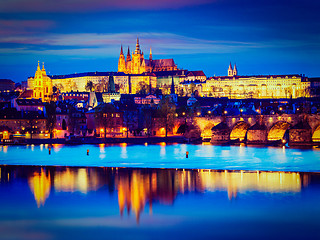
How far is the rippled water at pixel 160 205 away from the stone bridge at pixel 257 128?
15878 mm

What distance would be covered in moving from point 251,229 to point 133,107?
48639 mm

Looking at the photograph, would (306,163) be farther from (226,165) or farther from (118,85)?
(118,85)

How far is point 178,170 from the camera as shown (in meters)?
29.2

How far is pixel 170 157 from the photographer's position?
3562cm

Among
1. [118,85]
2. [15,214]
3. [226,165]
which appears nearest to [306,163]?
[226,165]

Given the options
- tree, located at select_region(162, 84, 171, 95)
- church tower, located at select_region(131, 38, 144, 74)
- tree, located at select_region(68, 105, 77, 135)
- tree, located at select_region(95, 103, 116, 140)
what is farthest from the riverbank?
church tower, located at select_region(131, 38, 144, 74)

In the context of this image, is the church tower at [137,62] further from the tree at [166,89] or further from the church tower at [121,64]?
the tree at [166,89]

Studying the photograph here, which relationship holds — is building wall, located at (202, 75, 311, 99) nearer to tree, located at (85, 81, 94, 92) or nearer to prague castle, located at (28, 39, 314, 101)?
prague castle, located at (28, 39, 314, 101)

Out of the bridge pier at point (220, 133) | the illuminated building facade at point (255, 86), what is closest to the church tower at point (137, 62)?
the illuminated building facade at point (255, 86)

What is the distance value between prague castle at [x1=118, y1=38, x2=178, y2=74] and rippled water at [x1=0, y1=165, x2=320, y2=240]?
12965cm

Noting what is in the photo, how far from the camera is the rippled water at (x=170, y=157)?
31.3m

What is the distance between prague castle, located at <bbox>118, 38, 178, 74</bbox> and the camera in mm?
157125

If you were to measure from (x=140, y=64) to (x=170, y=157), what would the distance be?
407 feet

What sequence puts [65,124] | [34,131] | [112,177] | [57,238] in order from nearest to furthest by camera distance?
1. [57,238]
2. [112,177]
3. [34,131]
4. [65,124]
